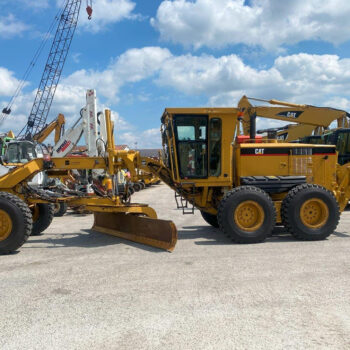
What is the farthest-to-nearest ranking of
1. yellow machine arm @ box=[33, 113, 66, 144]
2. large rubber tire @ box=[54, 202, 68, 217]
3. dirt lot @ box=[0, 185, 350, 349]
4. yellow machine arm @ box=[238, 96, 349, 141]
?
yellow machine arm @ box=[33, 113, 66, 144] < yellow machine arm @ box=[238, 96, 349, 141] < large rubber tire @ box=[54, 202, 68, 217] < dirt lot @ box=[0, 185, 350, 349]

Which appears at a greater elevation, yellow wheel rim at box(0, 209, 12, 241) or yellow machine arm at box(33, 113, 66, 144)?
yellow machine arm at box(33, 113, 66, 144)

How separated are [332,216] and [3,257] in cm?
613

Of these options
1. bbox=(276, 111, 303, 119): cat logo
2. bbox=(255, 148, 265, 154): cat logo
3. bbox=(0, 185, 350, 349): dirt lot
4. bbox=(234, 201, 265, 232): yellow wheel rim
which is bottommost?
bbox=(0, 185, 350, 349): dirt lot

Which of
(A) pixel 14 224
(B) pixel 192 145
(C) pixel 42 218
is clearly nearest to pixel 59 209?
(C) pixel 42 218

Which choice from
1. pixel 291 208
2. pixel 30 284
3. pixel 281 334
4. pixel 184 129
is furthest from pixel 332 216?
pixel 30 284

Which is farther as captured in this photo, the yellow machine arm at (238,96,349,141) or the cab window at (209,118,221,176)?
the yellow machine arm at (238,96,349,141)

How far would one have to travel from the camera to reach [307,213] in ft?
22.5

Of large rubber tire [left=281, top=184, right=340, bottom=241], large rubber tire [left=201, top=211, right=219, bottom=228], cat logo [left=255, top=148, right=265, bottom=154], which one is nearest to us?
large rubber tire [left=281, top=184, right=340, bottom=241]

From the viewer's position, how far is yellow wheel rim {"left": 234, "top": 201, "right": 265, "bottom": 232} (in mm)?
6629

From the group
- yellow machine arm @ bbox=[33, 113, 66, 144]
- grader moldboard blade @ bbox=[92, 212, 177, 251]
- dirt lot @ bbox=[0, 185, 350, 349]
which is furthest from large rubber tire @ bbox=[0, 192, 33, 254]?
yellow machine arm @ bbox=[33, 113, 66, 144]

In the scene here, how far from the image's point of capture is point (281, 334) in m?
3.12

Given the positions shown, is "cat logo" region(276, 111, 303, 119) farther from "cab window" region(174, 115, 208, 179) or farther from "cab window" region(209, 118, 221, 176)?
"cab window" region(174, 115, 208, 179)

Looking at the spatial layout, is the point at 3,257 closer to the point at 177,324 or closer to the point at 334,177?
the point at 177,324

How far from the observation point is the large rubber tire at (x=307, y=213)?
22.0 ft
